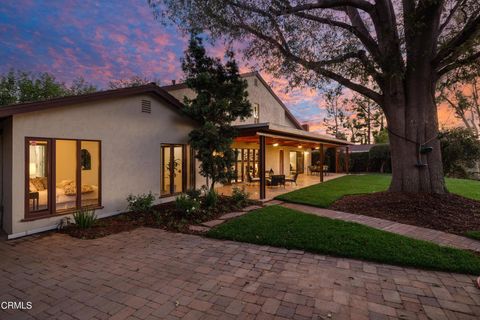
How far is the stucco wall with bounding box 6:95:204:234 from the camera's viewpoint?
607cm

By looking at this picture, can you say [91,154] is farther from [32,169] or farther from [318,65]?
[318,65]

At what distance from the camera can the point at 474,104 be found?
992 inches

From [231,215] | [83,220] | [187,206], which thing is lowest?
[231,215]

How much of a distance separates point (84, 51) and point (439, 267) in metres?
18.0

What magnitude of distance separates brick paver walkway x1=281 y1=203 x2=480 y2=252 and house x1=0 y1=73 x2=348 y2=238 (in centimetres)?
353

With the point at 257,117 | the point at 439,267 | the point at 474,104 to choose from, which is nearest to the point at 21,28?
the point at 257,117

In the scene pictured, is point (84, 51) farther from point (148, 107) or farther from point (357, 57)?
point (357, 57)

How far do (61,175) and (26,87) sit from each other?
2165cm

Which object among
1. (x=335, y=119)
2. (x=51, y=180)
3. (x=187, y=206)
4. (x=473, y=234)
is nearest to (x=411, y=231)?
(x=473, y=234)

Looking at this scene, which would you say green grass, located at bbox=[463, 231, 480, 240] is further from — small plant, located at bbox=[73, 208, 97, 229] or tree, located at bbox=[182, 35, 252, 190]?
small plant, located at bbox=[73, 208, 97, 229]

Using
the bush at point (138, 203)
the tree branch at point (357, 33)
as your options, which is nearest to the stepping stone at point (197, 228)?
the bush at point (138, 203)

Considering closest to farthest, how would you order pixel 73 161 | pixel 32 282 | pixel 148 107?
pixel 32 282 → pixel 73 161 → pixel 148 107

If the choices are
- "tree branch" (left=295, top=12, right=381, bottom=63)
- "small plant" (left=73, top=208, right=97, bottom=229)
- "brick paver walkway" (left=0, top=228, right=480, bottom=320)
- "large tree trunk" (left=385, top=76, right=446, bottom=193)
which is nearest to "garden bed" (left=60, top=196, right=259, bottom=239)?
"small plant" (left=73, top=208, right=97, bottom=229)

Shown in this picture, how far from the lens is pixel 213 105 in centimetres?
918
